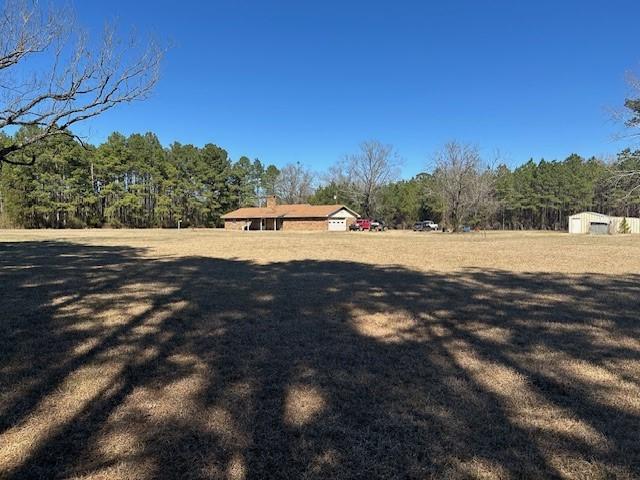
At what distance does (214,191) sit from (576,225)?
49820 millimetres

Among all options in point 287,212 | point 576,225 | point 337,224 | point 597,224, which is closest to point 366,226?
point 337,224

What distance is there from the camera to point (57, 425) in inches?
111

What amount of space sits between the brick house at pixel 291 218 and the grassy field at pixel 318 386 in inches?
2110

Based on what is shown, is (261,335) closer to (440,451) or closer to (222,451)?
(222,451)

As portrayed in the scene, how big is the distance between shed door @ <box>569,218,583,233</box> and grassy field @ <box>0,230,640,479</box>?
48.5 meters

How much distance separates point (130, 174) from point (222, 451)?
67970 millimetres

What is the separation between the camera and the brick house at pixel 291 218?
6106 cm

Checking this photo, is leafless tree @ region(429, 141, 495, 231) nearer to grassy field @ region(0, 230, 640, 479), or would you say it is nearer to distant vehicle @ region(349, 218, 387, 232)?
distant vehicle @ region(349, 218, 387, 232)

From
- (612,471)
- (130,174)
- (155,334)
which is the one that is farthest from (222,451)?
(130,174)

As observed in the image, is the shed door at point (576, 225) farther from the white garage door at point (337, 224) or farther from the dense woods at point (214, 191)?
the white garage door at point (337, 224)

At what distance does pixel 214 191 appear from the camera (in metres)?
67.6

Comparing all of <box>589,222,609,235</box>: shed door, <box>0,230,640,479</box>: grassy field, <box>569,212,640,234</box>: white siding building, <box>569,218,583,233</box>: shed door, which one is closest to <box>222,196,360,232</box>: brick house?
<box>569,218,583,233</box>: shed door

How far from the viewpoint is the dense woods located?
5453cm

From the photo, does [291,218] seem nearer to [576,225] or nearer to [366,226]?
[366,226]
